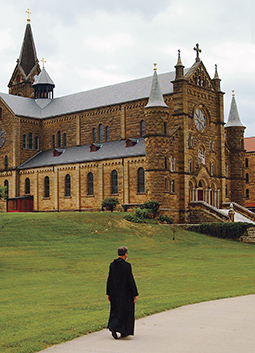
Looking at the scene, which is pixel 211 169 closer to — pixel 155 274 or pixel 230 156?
pixel 230 156

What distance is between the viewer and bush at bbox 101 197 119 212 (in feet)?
188

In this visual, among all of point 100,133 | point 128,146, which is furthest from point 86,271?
point 100,133

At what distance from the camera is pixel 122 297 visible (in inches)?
443

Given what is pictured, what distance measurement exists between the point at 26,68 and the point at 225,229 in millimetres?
54859

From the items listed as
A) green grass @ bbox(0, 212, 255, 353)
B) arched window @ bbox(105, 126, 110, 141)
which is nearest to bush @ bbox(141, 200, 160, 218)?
green grass @ bbox(0, 212, 255, 353)

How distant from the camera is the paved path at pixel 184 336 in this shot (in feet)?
32.2

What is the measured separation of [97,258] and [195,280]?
11946mm

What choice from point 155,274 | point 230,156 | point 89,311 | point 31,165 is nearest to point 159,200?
point 230,156

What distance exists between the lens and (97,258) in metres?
33.0

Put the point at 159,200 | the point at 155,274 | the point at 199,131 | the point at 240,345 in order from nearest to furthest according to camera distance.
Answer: the point at 240,345, the point at 155,274, the point at 159,200, the point at 199,131

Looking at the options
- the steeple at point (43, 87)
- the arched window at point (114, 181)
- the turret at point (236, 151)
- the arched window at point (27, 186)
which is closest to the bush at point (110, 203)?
the arched window at point (114, 181)

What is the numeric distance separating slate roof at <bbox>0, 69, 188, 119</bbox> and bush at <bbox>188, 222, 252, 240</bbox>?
717 inches

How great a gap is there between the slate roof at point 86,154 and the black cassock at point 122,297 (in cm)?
4536

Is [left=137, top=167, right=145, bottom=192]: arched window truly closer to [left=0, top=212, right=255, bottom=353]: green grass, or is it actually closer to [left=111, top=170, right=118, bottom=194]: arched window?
[left=111, top=170, right=118, bottom=194]: arched window
